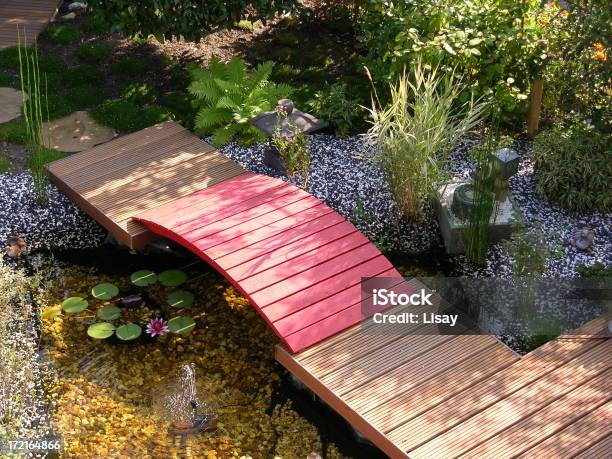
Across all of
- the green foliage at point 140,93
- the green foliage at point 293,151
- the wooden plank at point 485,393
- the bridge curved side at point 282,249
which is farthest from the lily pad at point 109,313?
the green foliage at point 140,93

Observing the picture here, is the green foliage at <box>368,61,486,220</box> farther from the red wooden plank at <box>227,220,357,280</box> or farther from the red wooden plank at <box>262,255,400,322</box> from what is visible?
the red wooden plank at <box>262,255,400,322</box>

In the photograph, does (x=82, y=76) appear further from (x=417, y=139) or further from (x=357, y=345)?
(x=357, y=345)

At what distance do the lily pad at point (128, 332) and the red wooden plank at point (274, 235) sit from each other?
76 cm

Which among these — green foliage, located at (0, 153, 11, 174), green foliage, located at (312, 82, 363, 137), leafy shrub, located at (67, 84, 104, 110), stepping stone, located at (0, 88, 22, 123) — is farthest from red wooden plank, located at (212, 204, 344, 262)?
stepping stone, located at (0, 88, 22, 123)

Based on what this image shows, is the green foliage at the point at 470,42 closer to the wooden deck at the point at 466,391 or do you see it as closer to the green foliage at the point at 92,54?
the wooden deck at the point at 466,391

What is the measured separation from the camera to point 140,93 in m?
8.89

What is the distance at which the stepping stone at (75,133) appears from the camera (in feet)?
26.9

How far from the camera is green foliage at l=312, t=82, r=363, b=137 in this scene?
8141mm

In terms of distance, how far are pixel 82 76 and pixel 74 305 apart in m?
3.24

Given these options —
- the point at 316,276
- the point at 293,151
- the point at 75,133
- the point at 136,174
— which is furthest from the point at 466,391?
the point at 75,133

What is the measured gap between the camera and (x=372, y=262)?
630 cm

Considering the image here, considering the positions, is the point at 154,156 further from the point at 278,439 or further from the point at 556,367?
the point at 556,367

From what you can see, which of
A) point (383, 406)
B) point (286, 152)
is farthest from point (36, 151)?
point (383, 406)

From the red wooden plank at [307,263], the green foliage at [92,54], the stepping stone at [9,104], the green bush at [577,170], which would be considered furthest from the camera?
the green foliage at [92,54]
